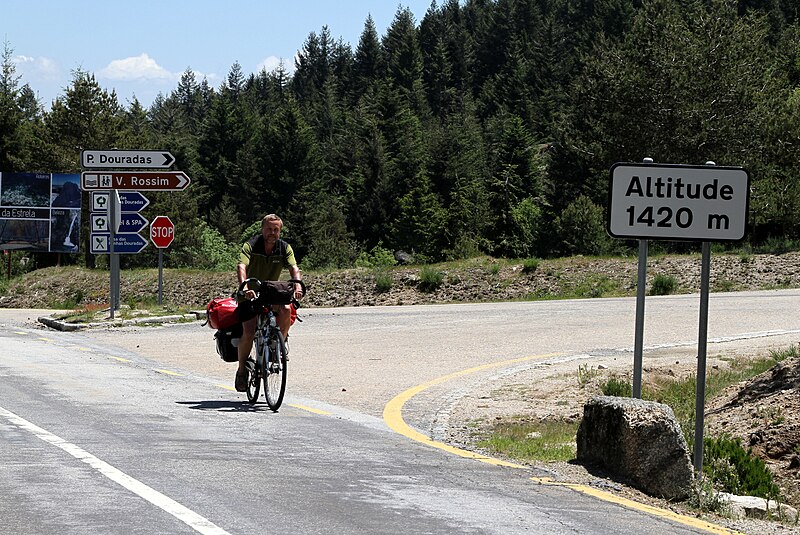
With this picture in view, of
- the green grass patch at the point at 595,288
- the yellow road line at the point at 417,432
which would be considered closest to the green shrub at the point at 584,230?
the green grass patch at the point at 595,288

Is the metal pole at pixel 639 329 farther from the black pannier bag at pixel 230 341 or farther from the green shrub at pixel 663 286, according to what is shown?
the green shrub at pixel 663 286

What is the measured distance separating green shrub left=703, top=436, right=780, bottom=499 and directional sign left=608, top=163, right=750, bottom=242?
67.6 inches

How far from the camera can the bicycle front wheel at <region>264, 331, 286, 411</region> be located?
10.8 meters

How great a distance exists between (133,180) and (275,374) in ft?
50.1

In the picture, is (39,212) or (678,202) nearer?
(678,202)

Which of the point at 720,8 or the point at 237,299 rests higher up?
the point at 720,8

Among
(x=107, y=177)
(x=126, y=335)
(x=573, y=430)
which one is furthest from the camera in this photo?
(x=107, y=177)

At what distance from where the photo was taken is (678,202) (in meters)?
7.79

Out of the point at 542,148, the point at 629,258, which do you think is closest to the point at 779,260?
the point at 629,258

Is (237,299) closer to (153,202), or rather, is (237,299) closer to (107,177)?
(107,177)

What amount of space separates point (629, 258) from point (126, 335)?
55.4 feet

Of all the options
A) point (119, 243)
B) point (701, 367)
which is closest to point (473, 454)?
point (701, 367)

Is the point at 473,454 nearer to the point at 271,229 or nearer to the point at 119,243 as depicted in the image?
the point at 271,229

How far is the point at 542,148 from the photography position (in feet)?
351
